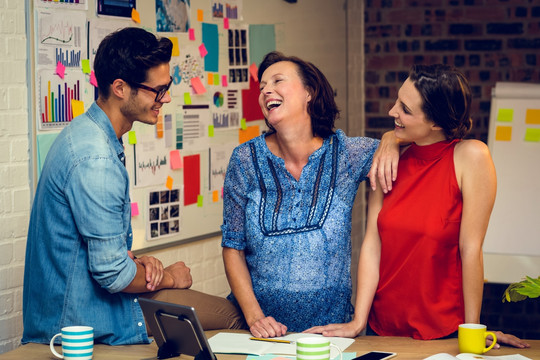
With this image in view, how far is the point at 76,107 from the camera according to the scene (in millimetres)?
3141

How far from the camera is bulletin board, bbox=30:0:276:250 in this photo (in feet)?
9.95

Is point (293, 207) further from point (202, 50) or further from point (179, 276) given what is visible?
point (202, 50)

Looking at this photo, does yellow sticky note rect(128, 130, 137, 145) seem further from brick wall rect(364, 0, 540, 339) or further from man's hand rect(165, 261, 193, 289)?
brick wall rect(364, 0, 540, 339)

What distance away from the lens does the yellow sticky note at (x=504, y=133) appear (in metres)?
4.52

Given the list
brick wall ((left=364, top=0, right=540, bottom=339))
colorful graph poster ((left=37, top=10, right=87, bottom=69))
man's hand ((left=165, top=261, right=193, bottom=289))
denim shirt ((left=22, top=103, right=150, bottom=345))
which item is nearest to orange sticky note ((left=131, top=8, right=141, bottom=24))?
colorful graph poster ((left=37, top=10, right=87, bottom=69))

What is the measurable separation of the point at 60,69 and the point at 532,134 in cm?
271

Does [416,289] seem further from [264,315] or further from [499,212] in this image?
[499,212]

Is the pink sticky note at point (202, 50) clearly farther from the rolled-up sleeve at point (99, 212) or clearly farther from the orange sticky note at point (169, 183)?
the rolled-up sleeve at point (99, 212)

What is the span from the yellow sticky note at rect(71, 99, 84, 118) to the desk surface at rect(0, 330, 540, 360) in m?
1.13

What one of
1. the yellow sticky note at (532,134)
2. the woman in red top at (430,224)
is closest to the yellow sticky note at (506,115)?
the yellow sticky note at (532,134)

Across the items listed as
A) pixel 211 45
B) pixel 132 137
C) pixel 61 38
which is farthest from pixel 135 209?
pixel 211 45

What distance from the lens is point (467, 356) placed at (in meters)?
2.10

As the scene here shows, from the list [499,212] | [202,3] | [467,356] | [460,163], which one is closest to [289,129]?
[460,163]

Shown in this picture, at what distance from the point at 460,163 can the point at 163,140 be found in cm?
165
